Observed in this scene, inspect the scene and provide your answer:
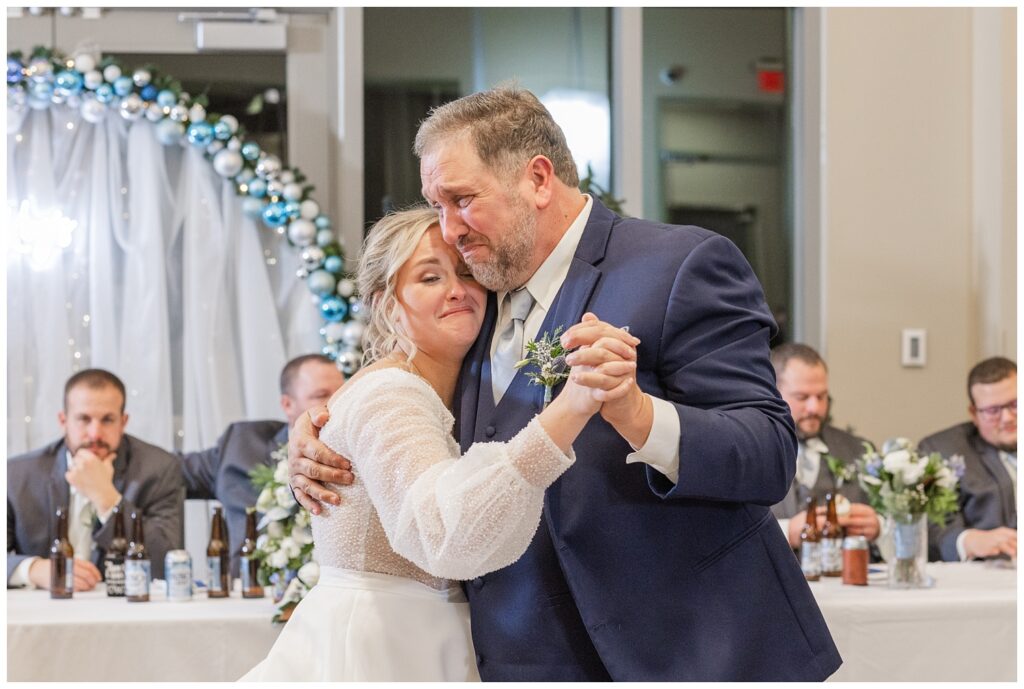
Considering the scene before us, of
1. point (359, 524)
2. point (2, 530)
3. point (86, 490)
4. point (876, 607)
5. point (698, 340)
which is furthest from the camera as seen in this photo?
point (86, 490)

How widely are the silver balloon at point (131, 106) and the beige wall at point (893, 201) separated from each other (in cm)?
337

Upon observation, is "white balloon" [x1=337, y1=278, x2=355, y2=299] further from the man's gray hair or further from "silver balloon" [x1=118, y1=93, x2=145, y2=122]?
the man's gray hair

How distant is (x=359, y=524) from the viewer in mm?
2324

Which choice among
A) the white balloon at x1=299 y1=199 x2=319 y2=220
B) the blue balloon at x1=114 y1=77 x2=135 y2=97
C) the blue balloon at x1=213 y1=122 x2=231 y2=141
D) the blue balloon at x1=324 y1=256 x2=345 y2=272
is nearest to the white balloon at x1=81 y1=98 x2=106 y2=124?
the blue balloon at x1=114 y1=77 x2=135 y2=97

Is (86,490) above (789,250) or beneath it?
beneath

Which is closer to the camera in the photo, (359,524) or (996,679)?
(359,524)

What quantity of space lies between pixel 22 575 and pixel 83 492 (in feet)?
1.21

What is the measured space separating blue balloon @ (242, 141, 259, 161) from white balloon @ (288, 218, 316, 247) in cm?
34

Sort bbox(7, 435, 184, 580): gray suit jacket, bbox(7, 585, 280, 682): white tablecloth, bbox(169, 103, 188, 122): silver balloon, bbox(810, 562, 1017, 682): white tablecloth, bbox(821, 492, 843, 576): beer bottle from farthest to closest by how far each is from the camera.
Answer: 1. bbox(169, 103, 188, 122): silver balloon
2. bbox(7, 435, 184, 580): gray suit jacket
3. bbox(821, 492, 843, 576): beer bottle
4. bbox(810, 562, 1017, 682): white tablecloth
5. bbox(7, 585, 280, 682): white tablecloth

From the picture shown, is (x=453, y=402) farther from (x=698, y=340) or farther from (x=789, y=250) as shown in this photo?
(x=789, y=250)

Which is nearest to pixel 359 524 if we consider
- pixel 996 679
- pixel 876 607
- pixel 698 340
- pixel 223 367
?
pixel 698 340

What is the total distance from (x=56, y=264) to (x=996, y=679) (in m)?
4.36

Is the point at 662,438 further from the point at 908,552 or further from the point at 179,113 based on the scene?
the point at 179,113

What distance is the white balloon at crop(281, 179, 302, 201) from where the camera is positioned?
5.66 m
